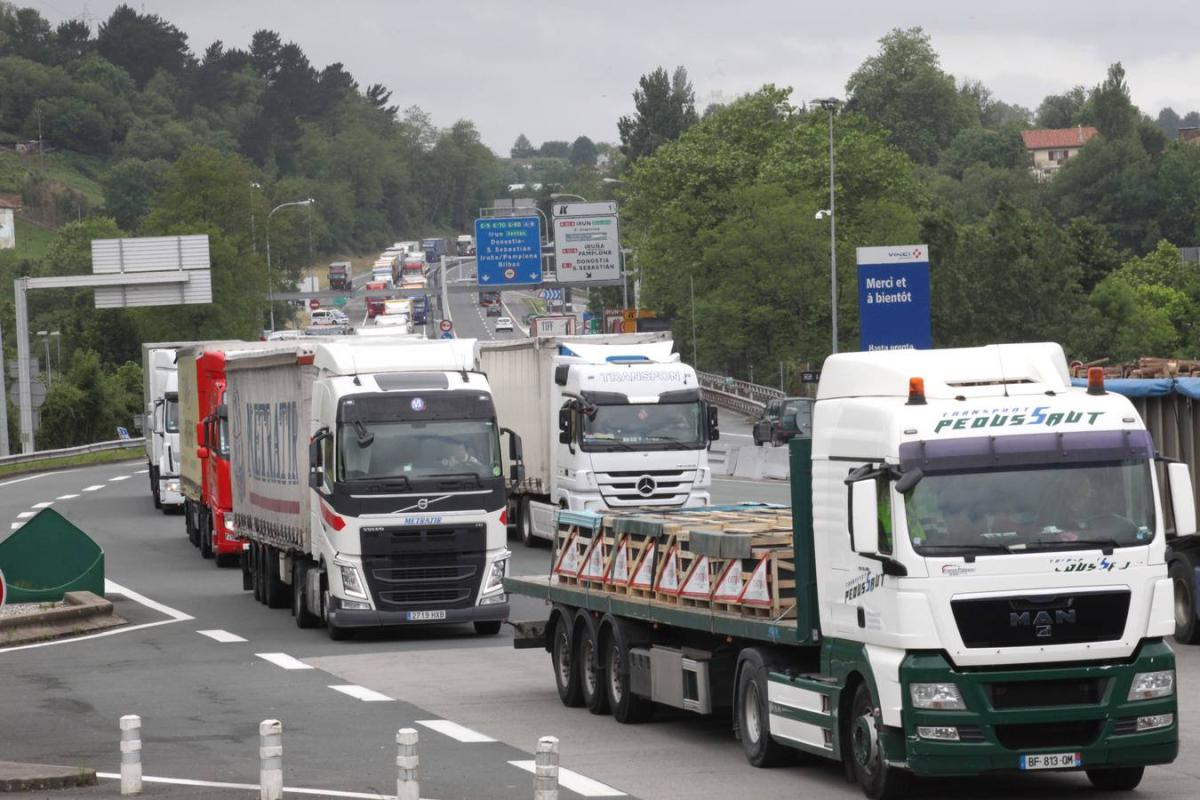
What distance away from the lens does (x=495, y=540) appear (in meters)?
22.8

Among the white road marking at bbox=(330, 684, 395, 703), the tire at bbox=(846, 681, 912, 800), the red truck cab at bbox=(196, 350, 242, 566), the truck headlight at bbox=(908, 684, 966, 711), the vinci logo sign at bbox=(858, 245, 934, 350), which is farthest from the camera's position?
the vinci logo sign at bbox=(858, 245, 934, 350)

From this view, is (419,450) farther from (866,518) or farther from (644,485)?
(866,518)

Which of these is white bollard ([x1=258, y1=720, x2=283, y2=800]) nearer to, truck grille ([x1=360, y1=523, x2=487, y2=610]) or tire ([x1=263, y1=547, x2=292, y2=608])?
truck grille ([x1=360, y1=523, x2=487, y2=610])

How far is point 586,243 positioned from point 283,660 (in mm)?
67337

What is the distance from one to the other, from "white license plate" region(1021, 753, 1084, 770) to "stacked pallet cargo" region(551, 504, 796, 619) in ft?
7.31

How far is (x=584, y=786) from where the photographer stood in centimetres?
1309

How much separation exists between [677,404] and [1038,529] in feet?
68.7

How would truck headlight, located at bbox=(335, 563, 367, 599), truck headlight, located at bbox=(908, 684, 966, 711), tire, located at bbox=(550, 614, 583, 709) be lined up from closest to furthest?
truck headlight, located at bbox=(908, 684, 966, 711), tire, located at bbox=(550, 614, 583, 709), truck headlight, located at bbox=(335, 563, 367, 599)

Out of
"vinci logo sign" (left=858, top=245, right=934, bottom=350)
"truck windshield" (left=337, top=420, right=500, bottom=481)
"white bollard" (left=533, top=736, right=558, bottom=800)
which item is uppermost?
"vinci logo sign" (left=858, top=245, right=934, bottom=350)

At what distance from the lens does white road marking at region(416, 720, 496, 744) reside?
51.0 ft

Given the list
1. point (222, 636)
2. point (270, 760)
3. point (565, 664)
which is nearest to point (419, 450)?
point (222, 636)

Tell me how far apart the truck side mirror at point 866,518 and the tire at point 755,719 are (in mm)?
1926

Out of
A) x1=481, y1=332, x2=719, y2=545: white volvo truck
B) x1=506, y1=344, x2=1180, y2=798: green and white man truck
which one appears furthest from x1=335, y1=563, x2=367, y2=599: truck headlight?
x1=506, y1=344, x2=1180, y2=798: green and white man truck

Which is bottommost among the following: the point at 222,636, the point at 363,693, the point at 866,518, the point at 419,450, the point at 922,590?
the point at 222,636
